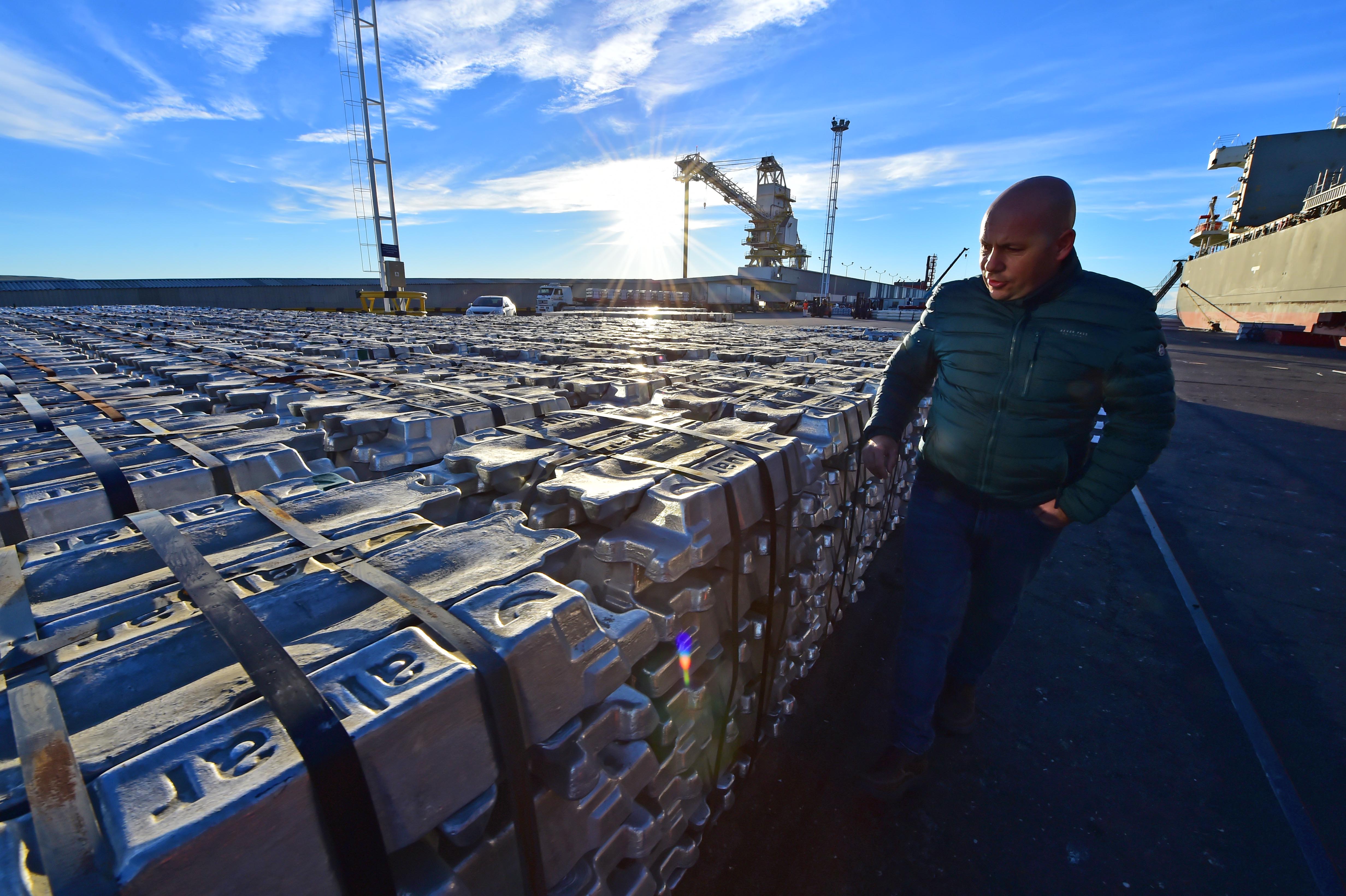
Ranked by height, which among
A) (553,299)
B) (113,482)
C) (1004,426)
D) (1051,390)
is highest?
(553,299)

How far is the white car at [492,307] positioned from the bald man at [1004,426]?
752 inches

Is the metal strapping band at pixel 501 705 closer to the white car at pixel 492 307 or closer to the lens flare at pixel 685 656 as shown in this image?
the lens flare at pixel 685 656

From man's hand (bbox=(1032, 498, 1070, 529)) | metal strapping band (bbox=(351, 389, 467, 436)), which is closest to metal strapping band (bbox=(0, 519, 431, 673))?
metal strapping band (bbox=(351, 389, 467, 436))

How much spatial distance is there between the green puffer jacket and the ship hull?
23024mm

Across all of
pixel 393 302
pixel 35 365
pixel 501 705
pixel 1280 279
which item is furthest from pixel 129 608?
pixel 1280 279

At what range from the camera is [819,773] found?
233 centimetres

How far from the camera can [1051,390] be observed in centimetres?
191

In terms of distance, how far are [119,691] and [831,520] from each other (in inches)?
96.0

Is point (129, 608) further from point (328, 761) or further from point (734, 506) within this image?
point (734, 506)

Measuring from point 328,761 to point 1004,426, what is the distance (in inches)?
84.7

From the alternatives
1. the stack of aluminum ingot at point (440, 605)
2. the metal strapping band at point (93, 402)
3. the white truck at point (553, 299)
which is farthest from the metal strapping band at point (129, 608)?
the white truck at point (553, 299)

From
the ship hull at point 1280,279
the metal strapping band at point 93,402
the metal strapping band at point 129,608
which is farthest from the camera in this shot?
the ship hull at point 1280,279

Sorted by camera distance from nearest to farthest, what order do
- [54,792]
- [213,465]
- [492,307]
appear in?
[54,792] → [213,465] → [492,307]

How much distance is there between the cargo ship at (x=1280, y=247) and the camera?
58.6ft
